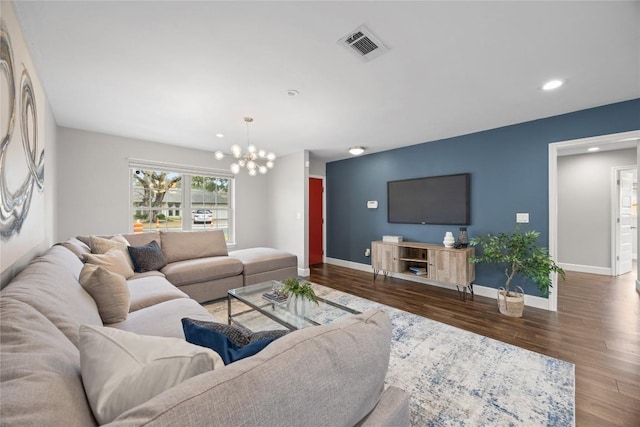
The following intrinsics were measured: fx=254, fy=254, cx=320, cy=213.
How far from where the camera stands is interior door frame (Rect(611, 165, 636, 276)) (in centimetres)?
466

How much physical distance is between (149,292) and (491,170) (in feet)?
14.9

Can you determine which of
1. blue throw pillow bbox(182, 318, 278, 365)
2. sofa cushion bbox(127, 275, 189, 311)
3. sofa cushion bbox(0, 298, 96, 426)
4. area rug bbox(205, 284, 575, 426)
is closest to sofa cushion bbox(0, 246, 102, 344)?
sofa cushion bbox(0, 298, 96, 426)

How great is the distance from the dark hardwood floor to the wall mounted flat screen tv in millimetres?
1142

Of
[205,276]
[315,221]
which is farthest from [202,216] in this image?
[315,221]

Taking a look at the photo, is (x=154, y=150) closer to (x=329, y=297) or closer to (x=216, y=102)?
(x=216, y=102)

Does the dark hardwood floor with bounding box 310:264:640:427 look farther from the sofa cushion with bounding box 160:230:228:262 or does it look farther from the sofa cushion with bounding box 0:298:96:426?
the sofa cushion with bounding box 0:298:96:426

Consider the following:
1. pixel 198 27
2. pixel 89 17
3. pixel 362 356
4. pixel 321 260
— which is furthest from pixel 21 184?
pixel 321 260

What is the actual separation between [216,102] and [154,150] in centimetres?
240

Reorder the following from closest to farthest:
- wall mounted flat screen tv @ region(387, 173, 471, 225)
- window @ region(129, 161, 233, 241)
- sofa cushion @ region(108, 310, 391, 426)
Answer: sofa cushion @ region(108, 310, 391, 426) → wall mounted flat screen tv @ region(387, 173, 471, 225) → window @ region(129, 161, 233, 241)

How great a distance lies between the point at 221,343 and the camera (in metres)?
0.88

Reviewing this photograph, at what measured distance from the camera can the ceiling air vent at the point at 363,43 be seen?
1.73 meters

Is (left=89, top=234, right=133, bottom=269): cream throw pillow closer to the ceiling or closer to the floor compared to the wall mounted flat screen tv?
closer to the floor

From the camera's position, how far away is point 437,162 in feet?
14.3

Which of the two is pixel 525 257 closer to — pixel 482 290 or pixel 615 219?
pixel 482 290
